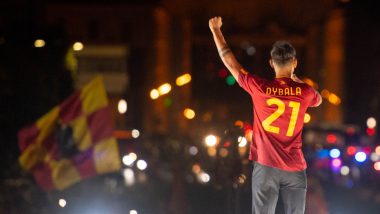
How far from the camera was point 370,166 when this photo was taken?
18250 millimetres

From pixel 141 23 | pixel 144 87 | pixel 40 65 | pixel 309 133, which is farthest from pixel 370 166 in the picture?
pixel 141 23

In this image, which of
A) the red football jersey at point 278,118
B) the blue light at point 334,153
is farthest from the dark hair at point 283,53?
→ the blue light at point 334,153

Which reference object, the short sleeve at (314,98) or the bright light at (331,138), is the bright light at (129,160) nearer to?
the bright light at (331,138)

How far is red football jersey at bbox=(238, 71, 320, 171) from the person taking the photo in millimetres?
5848

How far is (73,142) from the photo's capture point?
11820 millimetres

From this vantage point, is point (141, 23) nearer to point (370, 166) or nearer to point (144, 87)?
point (144, 87)

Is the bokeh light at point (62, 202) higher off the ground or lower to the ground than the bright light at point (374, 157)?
lower

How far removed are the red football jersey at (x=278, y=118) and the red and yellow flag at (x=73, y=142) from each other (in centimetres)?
560

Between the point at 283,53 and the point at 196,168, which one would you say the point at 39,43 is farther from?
the point at 283,53

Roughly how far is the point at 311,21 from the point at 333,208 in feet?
47.0

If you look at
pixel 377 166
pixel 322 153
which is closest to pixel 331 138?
pixel 322 153

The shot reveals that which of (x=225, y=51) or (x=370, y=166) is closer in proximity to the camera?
(x=225, y=51)

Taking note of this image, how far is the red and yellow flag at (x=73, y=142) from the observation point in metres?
11.5

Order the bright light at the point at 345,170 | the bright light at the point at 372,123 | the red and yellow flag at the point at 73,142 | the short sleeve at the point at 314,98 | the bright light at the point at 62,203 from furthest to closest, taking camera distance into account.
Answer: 1. the bright light at the point at 372,123
2. the bright light at the point at 345,170
3. the red and yellow flag at the point at 73,142
4. the bright light at the point at 62,203
5. the short sleeve at the point at 314,98
